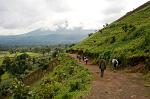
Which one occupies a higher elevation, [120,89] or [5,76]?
[120,89]

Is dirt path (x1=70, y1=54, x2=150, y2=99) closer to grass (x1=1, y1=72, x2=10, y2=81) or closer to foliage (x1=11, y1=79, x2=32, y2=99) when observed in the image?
foliage (x1=11, y1=79, x2=32, y2=99)

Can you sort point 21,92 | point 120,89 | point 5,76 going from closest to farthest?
point 120,89 → point 21,92 → point 5,76

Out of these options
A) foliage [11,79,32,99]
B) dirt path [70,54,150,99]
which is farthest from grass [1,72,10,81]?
dirt path [70,54,150,99]

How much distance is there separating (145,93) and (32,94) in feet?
34.7

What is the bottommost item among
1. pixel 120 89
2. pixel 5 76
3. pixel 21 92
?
pixel 5 76

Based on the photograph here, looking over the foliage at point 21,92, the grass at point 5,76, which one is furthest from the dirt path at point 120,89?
the grass at point 5,76

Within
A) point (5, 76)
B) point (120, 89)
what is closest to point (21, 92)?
point (120, 89)

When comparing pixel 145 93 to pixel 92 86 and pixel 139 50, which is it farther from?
pixel 139 50

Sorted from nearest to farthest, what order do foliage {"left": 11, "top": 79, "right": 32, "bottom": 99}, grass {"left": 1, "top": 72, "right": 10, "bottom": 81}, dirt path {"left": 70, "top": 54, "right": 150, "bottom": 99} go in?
1. dirt path {"left": 70, "top": 54, "right": 150, "bottom": 99}
2. foliage {"left": 11, "top": 79, "right": 32, "bottom": 99}
3. grass {"left": 1, "top": 72, "right": 10, "bottom": 81}

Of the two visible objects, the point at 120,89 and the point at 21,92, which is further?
the point at 21,92

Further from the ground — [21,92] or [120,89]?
[120,89]

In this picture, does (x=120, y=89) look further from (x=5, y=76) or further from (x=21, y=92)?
(x=5, y=76)

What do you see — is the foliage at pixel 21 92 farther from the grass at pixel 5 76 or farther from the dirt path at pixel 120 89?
the grass at pixel 5 76

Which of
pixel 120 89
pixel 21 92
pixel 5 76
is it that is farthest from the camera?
pixel 5 76
